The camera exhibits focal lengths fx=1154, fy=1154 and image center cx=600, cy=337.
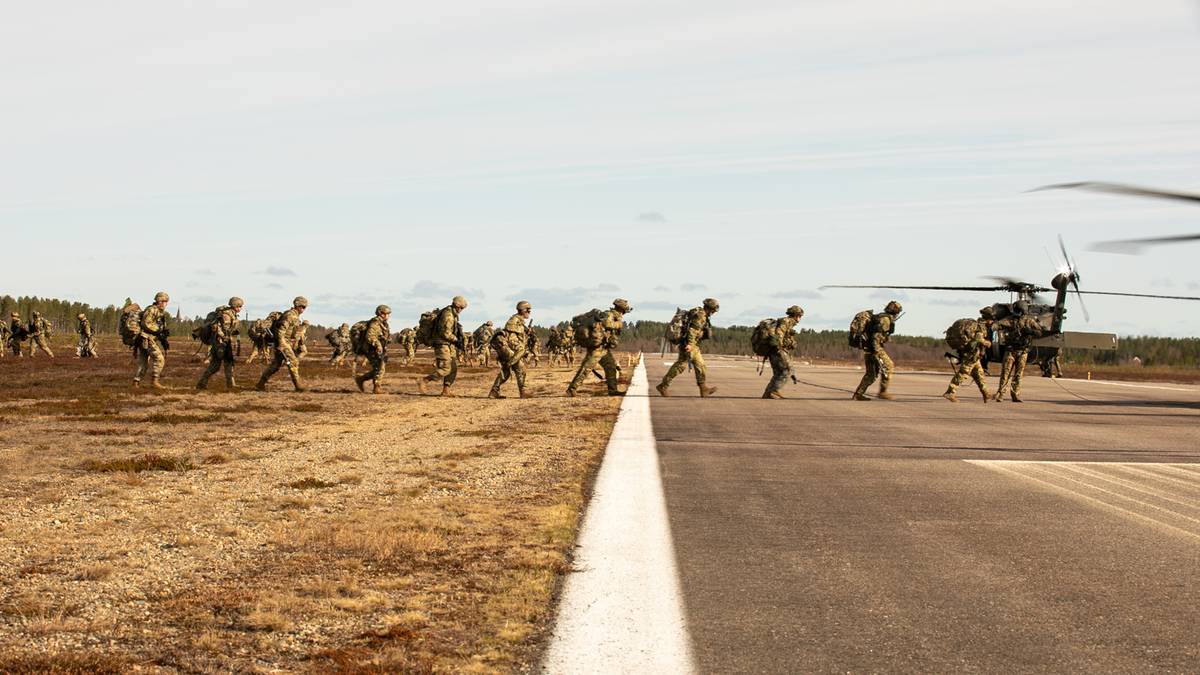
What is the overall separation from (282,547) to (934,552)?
3739mm

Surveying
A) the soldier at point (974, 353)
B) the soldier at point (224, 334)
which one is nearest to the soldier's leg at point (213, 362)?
the soldier at point (224, 334)

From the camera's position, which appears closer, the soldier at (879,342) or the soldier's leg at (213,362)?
the soldier's leg at (213,362)

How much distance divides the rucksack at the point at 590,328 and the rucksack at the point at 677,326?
58.5 inches

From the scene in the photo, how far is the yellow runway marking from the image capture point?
8.19 m

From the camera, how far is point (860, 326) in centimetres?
2570

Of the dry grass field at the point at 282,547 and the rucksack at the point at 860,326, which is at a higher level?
the rucksack at the point at 860,326

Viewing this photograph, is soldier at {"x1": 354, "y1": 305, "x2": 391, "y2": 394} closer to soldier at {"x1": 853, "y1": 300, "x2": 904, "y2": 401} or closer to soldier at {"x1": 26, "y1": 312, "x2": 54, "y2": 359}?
soldier at {"x1": 853, "y1": 300, "x2": 904, "y2": 401}

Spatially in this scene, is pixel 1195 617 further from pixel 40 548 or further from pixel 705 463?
pixel 705 463

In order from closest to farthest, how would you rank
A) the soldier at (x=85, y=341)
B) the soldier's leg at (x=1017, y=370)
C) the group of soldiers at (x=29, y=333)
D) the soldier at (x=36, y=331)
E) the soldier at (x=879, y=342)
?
the soldier at (x=879, y=342) → the soldier's leg at (x=1017, y=370) → the group of soldiers at (x=29, y=333) → the soldier at (x=36, y=331) → the soldier at (x=85, y=341)

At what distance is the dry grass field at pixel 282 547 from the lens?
4.44 m

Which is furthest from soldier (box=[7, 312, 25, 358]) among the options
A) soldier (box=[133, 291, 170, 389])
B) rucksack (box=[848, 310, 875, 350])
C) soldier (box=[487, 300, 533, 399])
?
rucksack (box=[848, 310, 875, 350])

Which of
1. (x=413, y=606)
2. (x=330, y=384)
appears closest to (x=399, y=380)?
(x=330, y=384)

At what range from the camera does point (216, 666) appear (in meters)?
4.16

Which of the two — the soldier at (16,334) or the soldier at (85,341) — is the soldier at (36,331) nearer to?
the soldier at (16,334)
